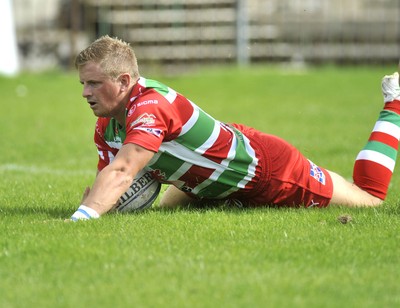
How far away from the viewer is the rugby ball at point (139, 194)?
742cm

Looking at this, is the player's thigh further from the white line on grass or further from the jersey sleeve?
the white line on grass

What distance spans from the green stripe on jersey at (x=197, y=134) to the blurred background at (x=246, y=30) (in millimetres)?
18574

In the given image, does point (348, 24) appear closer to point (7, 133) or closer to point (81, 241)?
point (7, 133)

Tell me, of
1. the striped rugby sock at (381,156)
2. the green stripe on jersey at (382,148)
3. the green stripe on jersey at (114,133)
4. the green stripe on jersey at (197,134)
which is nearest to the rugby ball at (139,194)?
the green stripe on jersey at (114,133)

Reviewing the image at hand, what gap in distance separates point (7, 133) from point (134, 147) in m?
8.26

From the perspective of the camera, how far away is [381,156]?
8.20 metres

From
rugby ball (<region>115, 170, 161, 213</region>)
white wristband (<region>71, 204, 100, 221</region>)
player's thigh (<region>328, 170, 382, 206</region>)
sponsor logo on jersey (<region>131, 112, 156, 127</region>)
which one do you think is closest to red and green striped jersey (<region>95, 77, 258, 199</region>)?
sponsor logo on jersey (<region>131, 112, 156, 127</region>)

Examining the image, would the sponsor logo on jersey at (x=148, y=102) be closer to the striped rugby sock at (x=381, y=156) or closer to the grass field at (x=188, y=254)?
the grass field at (x=188, y=254)

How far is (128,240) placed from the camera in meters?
6.09

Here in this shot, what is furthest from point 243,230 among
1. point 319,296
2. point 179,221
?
point 319,296

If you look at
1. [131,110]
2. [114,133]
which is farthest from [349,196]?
[131,110]

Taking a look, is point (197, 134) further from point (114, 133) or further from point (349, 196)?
point (349, 196)

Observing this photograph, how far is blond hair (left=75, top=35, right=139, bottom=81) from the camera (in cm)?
694

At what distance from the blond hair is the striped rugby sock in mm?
2276
